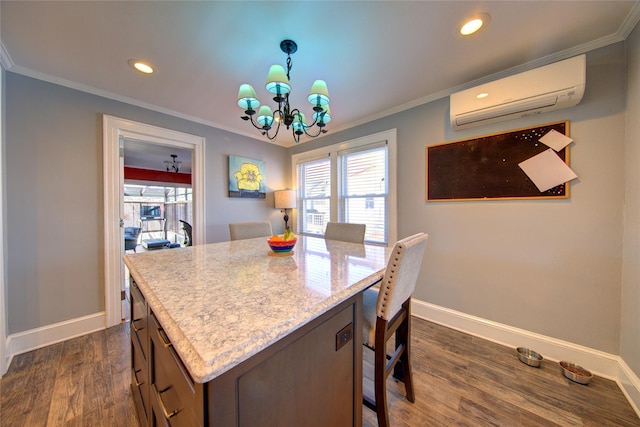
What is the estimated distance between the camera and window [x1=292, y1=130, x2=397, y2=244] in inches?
107

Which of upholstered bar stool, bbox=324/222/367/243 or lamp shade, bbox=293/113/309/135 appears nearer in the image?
lamp shade, bbox=293/113/309/135

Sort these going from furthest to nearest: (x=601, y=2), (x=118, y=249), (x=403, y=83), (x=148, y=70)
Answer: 1. (x=118, y=249)
2. (x=403, y=83)
3. (x=148, y=70)
4. (x=601, y=2)

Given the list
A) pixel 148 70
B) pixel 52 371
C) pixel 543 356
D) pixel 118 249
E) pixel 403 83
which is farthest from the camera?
pixel 118 249

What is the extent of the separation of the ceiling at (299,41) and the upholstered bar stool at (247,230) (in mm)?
1372

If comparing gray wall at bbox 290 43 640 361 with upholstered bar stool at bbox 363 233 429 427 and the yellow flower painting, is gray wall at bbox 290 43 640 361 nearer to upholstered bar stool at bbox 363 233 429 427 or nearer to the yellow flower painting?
upholstered bar stool at bbox 363 233 429 427

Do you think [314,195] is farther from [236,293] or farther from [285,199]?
[236,293]

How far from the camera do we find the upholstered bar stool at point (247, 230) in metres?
2.25

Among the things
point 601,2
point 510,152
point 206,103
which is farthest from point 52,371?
point 601,2

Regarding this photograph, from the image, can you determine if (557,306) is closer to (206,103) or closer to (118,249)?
(206,103)

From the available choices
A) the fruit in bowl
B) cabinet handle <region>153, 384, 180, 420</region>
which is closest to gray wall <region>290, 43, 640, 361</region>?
the fruit in bowl

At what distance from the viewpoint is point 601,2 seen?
4.13ft

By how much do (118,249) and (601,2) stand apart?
4.24m

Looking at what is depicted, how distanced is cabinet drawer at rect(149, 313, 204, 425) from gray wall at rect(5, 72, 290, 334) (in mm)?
2055

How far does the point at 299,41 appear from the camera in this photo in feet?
5.06
